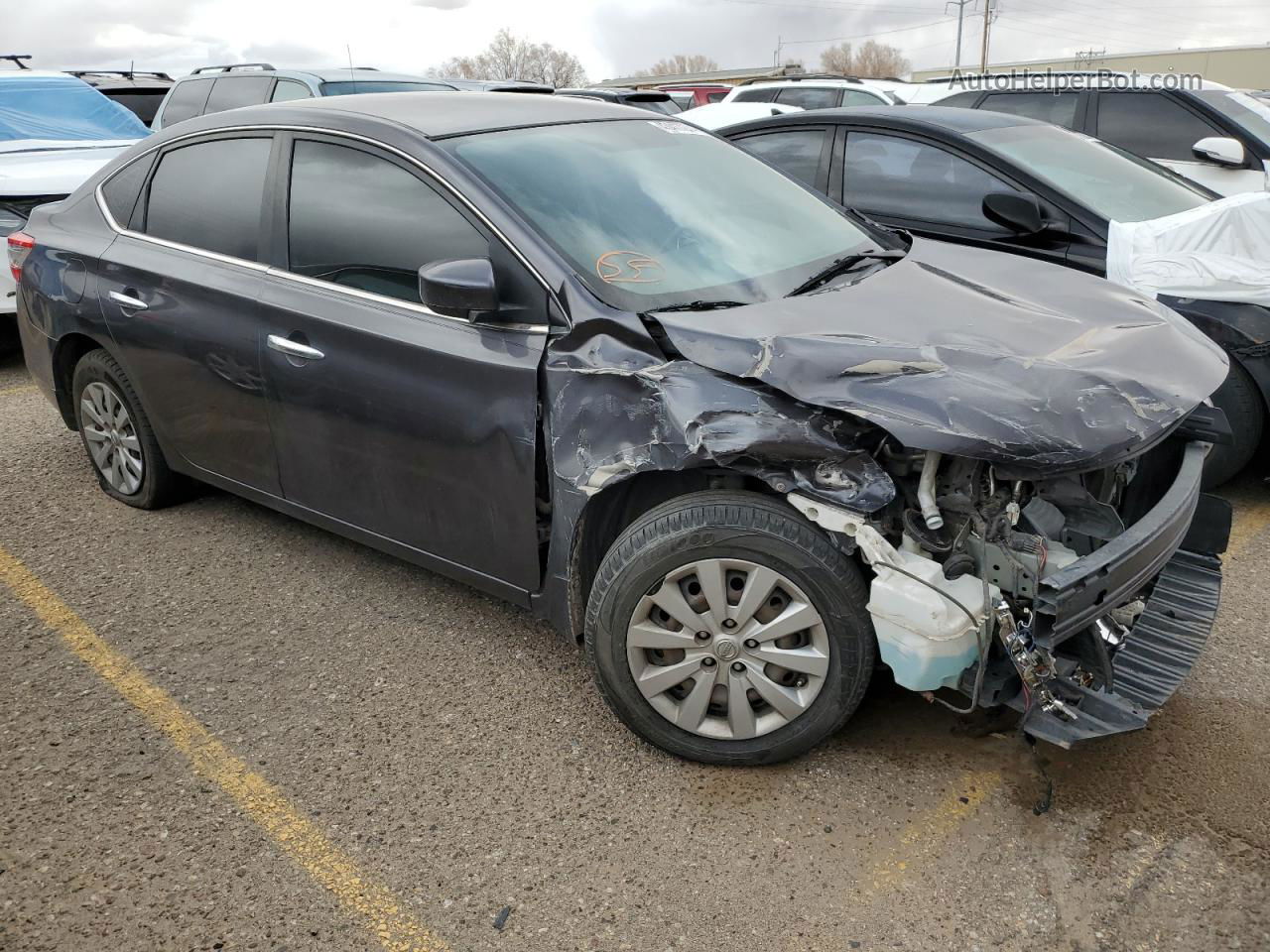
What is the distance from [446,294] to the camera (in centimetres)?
282

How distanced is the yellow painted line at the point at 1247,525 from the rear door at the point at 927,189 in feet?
4.37

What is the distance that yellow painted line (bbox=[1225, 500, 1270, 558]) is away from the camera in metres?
4.12

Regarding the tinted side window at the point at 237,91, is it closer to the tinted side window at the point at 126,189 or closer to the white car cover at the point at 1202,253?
the tinted side window at the point at 126,189

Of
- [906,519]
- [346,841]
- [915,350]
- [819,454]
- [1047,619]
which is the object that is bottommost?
[346,841]

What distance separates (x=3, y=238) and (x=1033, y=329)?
20.1ft

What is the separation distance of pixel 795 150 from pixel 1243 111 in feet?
12.6

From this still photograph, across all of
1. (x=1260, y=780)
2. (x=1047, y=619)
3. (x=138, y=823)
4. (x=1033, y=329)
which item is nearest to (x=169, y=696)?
(x=138, y=823)

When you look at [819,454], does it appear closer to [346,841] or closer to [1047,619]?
[1047,619]

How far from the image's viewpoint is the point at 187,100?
32.3 ft

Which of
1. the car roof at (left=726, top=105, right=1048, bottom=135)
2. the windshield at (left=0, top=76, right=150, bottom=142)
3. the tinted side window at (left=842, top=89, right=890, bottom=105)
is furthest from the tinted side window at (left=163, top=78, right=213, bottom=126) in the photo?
the tinted side window at (left=842, top=89, right=890, bottom=105)

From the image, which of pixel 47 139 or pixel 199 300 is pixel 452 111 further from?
pixel 47 139

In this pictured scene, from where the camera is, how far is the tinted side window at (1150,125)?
7.23m

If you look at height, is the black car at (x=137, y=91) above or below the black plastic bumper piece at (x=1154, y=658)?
above

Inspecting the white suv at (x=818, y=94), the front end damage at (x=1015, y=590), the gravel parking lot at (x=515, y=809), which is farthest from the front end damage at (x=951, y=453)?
the white suv at (x=818, y=94)
